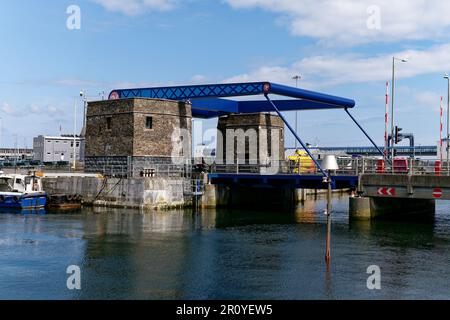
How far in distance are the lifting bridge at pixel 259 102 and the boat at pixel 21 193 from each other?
10572 millimetres

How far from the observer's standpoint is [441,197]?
118 feet

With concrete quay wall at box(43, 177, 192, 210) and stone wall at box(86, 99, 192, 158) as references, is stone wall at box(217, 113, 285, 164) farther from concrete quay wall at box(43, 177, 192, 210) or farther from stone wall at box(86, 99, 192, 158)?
concrete quay wall at box(43, 177, 192, 210)

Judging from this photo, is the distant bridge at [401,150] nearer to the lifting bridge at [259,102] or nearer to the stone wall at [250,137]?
the stone wall at [250,137]

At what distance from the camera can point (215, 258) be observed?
24828mm

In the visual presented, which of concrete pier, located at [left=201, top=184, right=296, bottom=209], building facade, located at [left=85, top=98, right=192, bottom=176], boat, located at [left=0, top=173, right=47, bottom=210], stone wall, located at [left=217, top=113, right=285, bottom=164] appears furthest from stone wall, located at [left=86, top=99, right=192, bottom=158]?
stone wall, located at [left=217, top=113, right=285, bottom=164]

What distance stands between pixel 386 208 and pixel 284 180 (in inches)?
344

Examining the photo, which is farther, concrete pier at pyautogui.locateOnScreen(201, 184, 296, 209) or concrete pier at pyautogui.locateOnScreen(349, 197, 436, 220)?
concrete pier at pyautogui.locateOnScreen(201, 184, 296, 209)

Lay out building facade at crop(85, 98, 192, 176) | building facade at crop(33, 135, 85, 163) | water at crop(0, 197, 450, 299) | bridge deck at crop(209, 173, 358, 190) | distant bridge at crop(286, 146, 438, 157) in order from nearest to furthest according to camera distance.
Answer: water at crop(0, 197, 450, 299)
bridge deck at crop(209, 173, 358, 190)
building facade at crop(85, 98, 192, 176)
building facade at crop(33, 135, 85, 163)
distant bridge at crop(286, 146, 438, 157)

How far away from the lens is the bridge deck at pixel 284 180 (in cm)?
4122

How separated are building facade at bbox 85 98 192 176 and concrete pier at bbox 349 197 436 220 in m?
16.6

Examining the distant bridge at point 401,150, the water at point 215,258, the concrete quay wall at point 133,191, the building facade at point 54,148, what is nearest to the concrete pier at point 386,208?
the water at point 215,258

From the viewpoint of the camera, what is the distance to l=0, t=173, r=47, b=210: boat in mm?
43656

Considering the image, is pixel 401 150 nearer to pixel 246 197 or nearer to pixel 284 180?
pixel 246 197

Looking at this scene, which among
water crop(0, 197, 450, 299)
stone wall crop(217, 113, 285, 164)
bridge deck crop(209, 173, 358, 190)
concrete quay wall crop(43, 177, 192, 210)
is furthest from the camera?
stone wall crop(217, 113, 285, 164)
